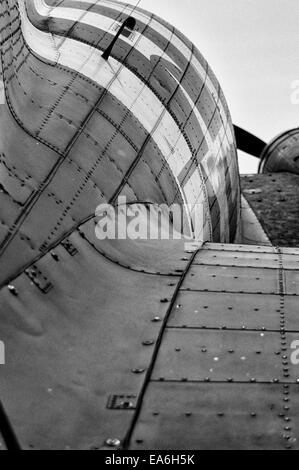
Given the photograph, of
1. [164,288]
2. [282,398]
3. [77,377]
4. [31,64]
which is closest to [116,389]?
[77,377]

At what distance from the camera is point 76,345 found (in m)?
4.60

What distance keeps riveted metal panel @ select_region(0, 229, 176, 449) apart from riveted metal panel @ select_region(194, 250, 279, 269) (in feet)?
2.28

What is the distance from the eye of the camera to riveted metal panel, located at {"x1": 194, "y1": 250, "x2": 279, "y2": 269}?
245 inches

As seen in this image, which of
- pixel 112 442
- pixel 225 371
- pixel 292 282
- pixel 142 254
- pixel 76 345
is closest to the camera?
pixel 112 442

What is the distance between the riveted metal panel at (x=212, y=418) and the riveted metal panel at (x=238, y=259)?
2137 millimetres

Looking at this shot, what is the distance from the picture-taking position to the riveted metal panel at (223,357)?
4301 mm

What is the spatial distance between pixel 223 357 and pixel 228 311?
0.69 metres

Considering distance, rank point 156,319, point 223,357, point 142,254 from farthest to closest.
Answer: point 142,254, point 156,319, point 223,357

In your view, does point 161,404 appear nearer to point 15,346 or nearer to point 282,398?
point 282,398

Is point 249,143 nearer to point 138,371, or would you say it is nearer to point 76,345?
point 76,345

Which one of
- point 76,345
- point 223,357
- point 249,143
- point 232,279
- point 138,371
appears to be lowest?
point 138,371

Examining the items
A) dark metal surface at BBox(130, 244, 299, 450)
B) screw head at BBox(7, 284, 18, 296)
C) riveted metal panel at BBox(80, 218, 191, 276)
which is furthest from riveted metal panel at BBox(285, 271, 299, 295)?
screw head at BBox(7, 284, 18, 296)

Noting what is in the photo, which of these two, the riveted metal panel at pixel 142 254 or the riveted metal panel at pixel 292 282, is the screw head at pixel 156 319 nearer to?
the riveted metal panel at pixel 142 254

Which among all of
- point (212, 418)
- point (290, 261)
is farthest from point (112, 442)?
point (290, 261)
